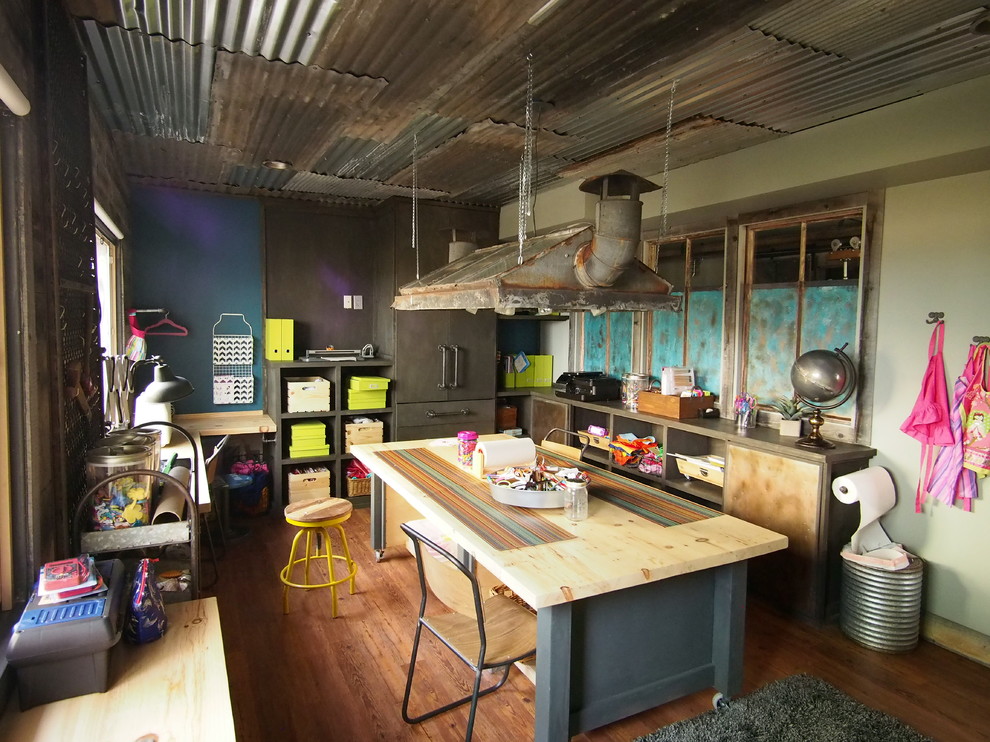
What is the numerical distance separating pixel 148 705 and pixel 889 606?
3164mm

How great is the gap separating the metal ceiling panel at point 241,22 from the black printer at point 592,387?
318 cm

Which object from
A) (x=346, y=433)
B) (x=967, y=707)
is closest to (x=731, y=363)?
(x=967, y=707)

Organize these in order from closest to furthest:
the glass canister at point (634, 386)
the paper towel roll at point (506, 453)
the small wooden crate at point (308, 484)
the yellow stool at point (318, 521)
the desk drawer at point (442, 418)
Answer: the paper towel roll at point (506, 453), the yellow stool at point (318, 521), the glass canister at point (634, 386), the small wooden crate at point (308, 484), the desk drawer at point (442, 418)

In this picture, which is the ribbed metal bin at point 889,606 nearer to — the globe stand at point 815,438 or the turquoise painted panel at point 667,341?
the globe stand at point 815,438

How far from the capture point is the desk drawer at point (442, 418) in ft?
17.2

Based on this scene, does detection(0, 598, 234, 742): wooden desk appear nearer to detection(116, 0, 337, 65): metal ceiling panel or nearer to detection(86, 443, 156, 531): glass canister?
detection(86, 443, 156, 531): glass canister

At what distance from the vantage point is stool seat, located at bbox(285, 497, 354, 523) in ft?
10.7

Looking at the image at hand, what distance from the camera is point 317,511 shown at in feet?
11.0

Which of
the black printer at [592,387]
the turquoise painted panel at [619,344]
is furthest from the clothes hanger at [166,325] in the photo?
the turquoise painted panel at [619,344]

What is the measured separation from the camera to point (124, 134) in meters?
3.53

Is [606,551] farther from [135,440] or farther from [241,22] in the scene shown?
[241,22]

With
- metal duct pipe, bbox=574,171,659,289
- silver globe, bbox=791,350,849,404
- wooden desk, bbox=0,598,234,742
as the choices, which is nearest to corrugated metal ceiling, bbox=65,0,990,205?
metal duct pipe, bbox=574,171,659,289

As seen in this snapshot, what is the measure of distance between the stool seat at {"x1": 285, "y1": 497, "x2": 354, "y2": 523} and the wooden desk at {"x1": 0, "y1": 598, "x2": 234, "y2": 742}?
1443 mm

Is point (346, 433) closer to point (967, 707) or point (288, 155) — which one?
point (288, 155)
